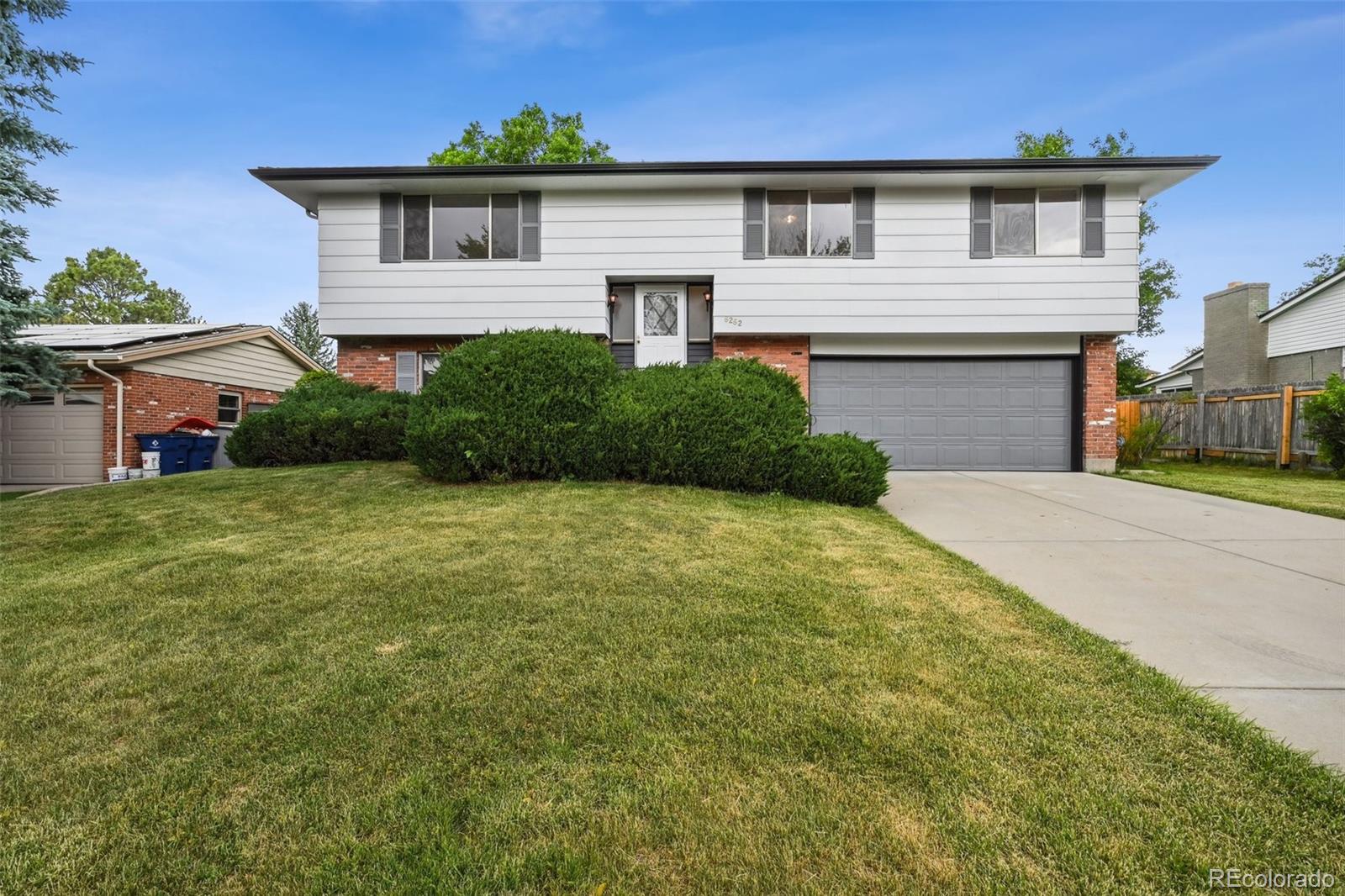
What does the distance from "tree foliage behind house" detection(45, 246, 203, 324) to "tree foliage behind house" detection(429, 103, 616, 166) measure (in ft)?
95.5

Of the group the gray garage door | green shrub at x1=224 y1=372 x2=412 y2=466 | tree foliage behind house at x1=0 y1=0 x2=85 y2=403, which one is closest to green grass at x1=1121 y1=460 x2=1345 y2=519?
the gray garage door

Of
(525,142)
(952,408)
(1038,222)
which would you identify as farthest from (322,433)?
(525,142)

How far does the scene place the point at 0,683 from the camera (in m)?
2.47

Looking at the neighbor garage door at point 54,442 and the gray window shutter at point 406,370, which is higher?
the gray window shutter at point 406,370

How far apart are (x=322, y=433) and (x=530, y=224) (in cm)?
515

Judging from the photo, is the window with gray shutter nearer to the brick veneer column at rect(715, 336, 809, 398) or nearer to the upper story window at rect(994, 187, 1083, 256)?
the brick veneer column at rect(715, 336, 809, 398)

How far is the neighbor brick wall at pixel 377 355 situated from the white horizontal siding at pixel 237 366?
5.17 metres

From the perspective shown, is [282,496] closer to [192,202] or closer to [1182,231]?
[192,202]

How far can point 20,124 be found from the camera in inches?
271

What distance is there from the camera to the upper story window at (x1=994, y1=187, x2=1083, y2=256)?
34.5ft

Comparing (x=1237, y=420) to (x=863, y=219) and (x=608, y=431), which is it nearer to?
(x=863, y=219)

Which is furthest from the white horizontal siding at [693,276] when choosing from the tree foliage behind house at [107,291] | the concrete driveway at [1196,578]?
the tree foliage behind house at [107,291]

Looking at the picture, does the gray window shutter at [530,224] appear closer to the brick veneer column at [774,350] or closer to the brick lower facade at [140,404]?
the brick veneer column at [774,350]

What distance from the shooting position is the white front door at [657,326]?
37.4 ft
